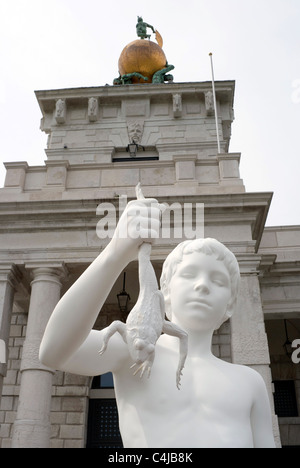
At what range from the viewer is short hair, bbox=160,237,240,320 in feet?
9.18

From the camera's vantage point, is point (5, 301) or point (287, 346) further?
point (287, 346)

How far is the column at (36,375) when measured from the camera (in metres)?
7.52

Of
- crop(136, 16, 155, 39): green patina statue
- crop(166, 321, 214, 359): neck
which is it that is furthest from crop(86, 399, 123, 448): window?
crop(136, 16, 155, 39): green patina statue

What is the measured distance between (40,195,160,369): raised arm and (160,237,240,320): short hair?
542mm

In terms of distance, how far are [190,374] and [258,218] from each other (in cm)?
732

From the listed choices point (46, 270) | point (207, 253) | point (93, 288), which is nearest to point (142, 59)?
point (46, 270)

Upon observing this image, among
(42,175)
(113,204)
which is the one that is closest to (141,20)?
(42,175)

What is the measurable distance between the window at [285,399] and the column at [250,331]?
18.9ft

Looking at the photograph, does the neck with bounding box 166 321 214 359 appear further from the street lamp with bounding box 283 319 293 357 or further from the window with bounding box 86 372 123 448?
the street lamp with bounding box 283 319 293 357

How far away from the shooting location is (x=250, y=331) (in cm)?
809

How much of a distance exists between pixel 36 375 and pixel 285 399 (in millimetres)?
7956

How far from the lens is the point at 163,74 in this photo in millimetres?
17609

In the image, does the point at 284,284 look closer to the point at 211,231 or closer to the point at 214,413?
the point at 211,231

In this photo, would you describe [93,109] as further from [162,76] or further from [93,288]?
[93,288]
